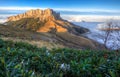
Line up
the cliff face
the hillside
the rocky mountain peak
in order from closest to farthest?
1. the hillside
2. the cliff face
3. the rocky mountain peak

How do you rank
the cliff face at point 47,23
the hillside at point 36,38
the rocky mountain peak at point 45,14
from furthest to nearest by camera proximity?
the rocky mountain peak at point 45,14 → the cliff face at point 47,23 → the hillside at point 36,38

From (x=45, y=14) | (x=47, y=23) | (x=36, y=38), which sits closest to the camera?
(x=36, y=38)

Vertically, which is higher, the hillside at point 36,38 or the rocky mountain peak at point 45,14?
the hillside at point 36,38

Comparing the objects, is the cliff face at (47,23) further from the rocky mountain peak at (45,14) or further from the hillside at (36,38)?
the hillside at (36,38)

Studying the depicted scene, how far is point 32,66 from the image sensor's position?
5562 millimetres

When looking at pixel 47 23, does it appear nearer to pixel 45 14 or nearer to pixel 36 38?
pixel 45 14

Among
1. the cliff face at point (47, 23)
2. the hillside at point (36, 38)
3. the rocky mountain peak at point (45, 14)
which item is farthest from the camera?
the rocky mountain peak at point (45, 14)

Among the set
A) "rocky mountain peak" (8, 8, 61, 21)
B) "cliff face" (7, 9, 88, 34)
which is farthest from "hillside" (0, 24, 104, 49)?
"rocky mountain peak" (8, 8, 61, 21)

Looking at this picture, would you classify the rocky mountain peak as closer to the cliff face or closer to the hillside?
the cliff face

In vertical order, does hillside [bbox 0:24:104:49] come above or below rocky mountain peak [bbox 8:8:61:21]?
above

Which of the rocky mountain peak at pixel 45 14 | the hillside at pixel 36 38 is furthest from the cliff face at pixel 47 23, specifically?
the hillside at pixel 36 38

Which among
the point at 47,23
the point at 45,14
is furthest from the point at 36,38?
the point at 45,14

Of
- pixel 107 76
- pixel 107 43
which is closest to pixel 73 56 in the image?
pixel 107 76

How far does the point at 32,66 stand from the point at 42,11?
110 metres
